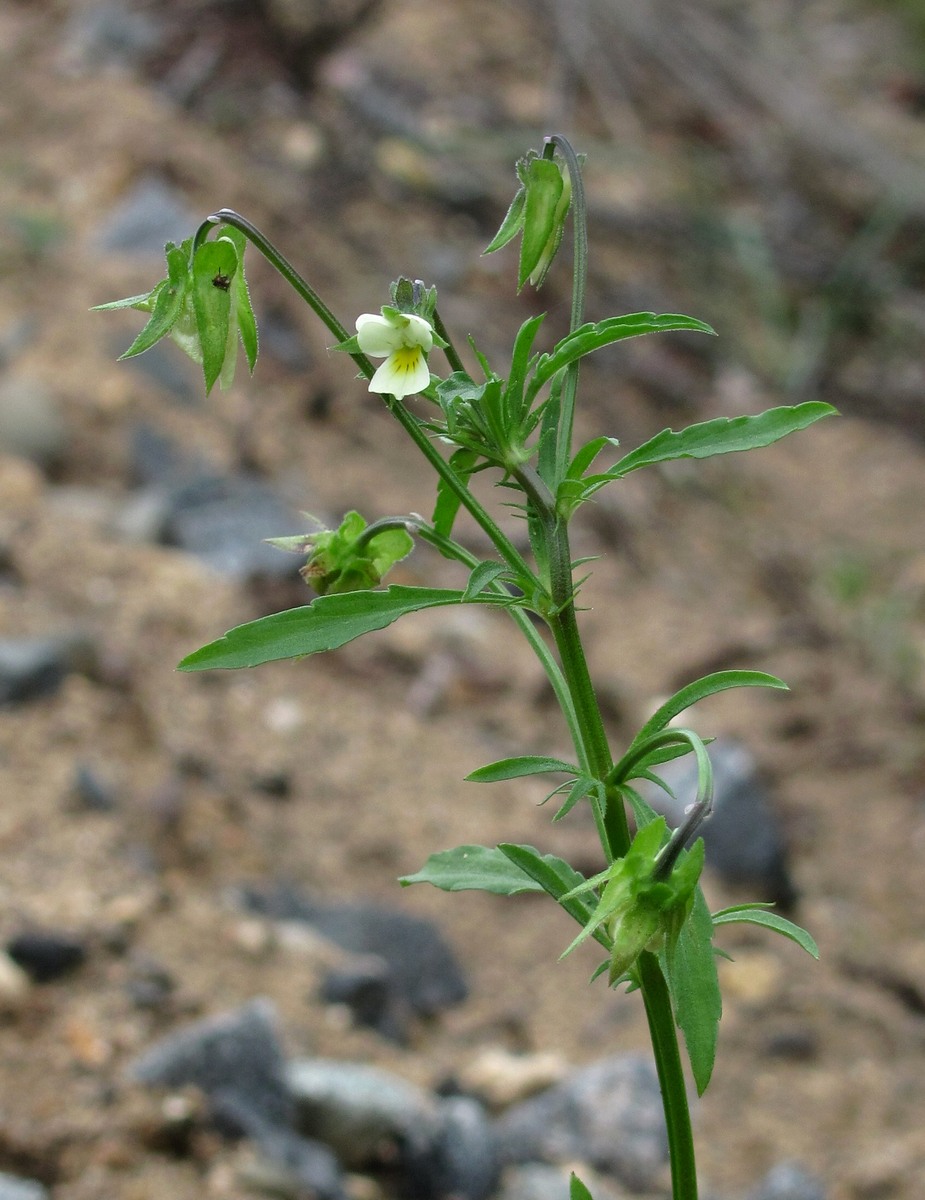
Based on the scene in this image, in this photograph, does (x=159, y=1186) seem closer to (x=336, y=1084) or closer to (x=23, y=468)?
(x=336, y=1084)

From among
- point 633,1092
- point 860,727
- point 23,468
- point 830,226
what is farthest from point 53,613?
point 830,226

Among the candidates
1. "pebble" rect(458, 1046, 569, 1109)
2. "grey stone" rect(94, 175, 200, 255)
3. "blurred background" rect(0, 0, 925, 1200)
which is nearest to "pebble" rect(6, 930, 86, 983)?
"blurred background" rect(0, 0, 925, 1200)

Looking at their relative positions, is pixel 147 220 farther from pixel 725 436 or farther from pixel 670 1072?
pixel 670 1072

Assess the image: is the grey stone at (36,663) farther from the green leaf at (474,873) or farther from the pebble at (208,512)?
the green leaf at (474,873)

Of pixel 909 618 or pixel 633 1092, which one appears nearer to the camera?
pixel 633 1092

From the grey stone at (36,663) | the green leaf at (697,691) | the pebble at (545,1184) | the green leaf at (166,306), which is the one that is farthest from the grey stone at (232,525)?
the green leaf at (697,691)

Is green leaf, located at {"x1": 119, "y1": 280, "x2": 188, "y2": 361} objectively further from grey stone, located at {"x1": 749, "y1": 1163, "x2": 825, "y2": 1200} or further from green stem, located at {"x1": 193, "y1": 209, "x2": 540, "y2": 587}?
grey stone, located at {"x1": 749, "y1": 1163, "x2": 825, "y2": 1200}
